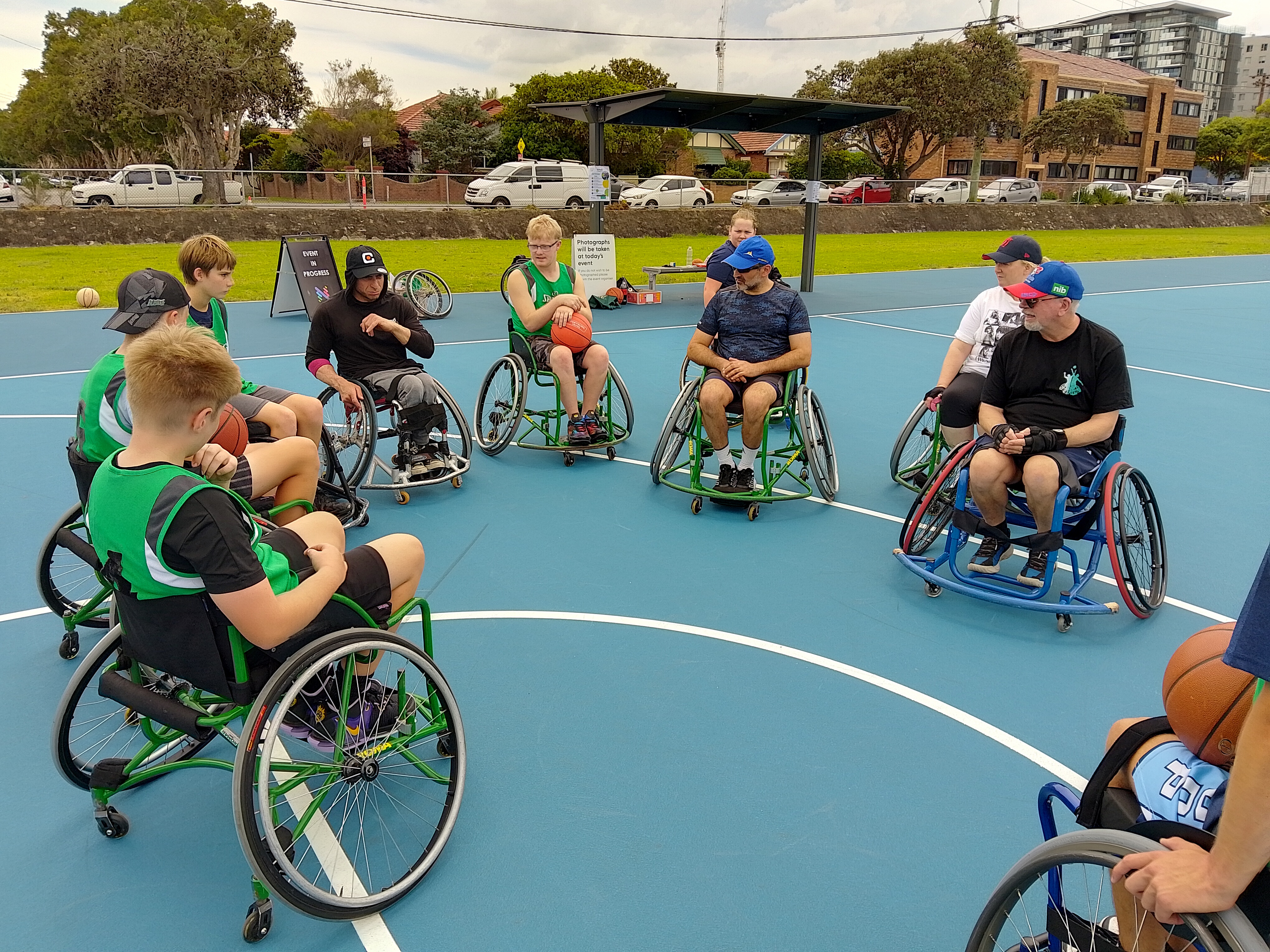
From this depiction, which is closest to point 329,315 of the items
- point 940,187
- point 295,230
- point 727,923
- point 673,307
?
point 727,923

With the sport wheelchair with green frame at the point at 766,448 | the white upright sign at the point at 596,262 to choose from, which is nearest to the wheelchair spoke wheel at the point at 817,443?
the sport wheelchair with green frame at the point at 766,448

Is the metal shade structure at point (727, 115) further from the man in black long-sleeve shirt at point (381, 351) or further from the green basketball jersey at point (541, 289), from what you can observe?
the man in black long-sleeve shirt at point (381, 351)

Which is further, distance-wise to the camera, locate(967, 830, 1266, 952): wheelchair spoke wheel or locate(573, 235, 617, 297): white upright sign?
locate(573, 235, 617, 297): white upright sign

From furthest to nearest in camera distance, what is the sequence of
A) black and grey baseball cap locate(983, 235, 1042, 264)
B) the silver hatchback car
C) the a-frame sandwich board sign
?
the silver hatchback car
the a-frame sandwich board sign
black and grey baseball cap locate(983, 235, 1042, 264)

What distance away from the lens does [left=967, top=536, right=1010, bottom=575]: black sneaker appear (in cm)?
404

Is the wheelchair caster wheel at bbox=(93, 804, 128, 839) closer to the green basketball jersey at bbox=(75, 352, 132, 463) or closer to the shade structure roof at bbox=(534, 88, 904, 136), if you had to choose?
the green basketball jersey at bbox=(75, 352, 132, 463)

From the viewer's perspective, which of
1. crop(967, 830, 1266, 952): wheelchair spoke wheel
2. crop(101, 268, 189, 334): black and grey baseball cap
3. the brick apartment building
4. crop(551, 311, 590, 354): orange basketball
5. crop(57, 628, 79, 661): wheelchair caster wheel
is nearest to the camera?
crop(967, 830, 1266, 952): wheelchair spoke wheel

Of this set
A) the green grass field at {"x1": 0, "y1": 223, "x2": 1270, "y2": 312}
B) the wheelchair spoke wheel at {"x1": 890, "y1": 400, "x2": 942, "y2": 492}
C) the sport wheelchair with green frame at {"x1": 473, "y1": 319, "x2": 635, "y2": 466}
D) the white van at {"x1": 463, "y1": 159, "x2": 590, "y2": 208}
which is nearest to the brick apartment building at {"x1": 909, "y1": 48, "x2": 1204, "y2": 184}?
the green grass field at {"x1": 0, "y1": 223, "x2": 1270, "y2": 312}

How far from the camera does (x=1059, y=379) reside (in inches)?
154

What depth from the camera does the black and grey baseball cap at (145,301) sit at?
10.6 ft

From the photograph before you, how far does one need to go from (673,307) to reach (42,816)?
10.7 meters

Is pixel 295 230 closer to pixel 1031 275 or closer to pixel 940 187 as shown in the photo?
pixel 1031 275

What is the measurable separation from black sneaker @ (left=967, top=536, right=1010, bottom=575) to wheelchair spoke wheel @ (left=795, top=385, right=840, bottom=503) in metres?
1.07

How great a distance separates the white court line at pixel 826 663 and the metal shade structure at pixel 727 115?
8.79 m
